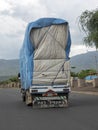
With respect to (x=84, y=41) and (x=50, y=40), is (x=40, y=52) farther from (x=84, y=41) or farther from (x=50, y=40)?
(x=84, y=41)

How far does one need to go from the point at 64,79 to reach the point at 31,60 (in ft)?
6.74

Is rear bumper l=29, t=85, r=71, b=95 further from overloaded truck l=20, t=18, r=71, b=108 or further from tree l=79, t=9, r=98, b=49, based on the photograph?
tree l=79, t=9, r=98, b=49

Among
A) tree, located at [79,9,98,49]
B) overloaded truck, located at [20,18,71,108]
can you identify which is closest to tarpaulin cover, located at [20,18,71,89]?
overloaded truck, located at [20,18,71,108]

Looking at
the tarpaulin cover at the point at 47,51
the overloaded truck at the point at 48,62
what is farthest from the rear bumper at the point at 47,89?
the tarpaulin cover at the point at 47,51

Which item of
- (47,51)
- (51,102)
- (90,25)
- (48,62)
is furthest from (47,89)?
(90,25)

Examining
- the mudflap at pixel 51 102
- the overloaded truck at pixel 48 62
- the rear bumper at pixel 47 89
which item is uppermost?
the overloaded truck at pixel 48 62

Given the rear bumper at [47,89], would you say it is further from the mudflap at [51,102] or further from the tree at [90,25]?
the tree at [90,25]

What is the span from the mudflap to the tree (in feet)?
43.6

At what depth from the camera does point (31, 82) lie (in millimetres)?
24594

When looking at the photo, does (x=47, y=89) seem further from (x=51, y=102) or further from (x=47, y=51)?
(x=47, y=51)

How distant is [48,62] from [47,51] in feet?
2.03

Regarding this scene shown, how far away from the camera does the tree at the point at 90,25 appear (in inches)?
1455

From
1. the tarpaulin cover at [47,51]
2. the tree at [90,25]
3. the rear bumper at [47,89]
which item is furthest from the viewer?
the tree at [90,25]

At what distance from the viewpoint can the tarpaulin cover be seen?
2459 centimetres
